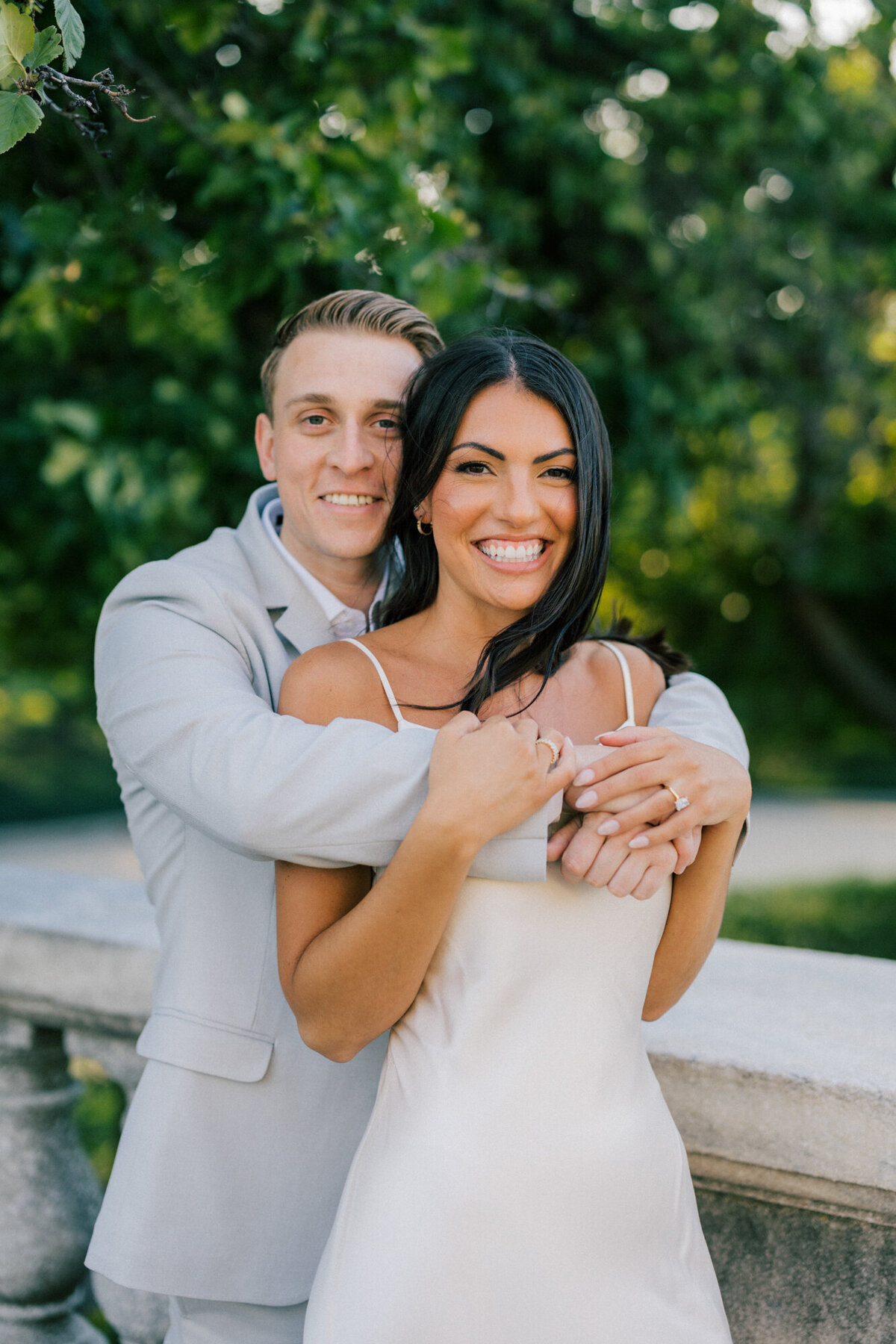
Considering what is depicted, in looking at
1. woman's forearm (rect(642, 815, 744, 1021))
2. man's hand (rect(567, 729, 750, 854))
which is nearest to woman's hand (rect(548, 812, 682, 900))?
A: man's hand (rect(567, 729, 750, 854))

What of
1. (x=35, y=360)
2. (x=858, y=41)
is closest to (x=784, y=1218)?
(x=35, y=360)

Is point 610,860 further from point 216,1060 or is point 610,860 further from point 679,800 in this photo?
point 216,1060

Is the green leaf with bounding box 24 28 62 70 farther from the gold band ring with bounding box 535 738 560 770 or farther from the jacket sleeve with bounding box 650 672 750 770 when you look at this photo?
the jacket sleeve with bounding box 650 672 750 770

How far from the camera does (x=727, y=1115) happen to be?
173 cm

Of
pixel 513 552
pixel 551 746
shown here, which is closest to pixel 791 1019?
pixel 551 746

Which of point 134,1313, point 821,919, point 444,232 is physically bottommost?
point 821,919

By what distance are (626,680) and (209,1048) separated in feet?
2.78

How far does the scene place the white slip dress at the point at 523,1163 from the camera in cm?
143

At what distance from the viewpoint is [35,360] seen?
13.6ft

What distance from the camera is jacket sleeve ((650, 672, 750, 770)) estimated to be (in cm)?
167

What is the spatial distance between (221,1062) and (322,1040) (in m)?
0.27

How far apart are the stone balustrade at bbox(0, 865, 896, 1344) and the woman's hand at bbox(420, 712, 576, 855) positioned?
0.59 m

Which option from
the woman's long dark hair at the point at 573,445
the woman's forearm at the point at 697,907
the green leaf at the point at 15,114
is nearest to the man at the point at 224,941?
the woman's forearm at the point at 697,907

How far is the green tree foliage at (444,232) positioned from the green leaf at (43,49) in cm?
91
